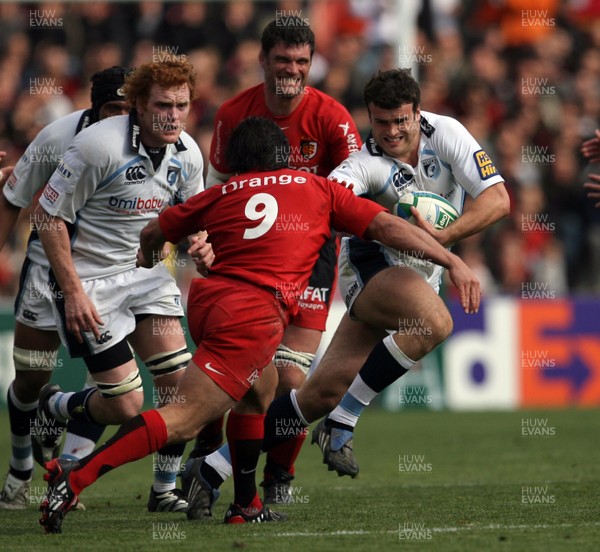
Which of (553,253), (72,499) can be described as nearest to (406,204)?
(72,499)

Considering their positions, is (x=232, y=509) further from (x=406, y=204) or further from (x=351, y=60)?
(x=351, y=60)

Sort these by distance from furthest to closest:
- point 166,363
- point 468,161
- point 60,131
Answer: point 60,131 < point 166,363 < point 468,161

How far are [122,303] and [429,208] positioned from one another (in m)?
1.96

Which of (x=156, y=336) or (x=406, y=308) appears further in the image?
(x=156, y=336)

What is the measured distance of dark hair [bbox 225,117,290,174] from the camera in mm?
6641

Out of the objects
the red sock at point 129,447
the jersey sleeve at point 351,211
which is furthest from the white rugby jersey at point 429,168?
the red sock at point 129,447

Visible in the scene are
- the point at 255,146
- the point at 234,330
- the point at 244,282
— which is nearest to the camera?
the point at 234,330

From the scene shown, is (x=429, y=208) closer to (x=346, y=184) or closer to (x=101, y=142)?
(x=346, y=184)

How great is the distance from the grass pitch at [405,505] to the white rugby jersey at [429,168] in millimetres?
1549

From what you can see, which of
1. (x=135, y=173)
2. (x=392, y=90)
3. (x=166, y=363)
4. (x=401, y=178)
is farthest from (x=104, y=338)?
(x=392, y=90)

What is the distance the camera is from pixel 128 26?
17.8m

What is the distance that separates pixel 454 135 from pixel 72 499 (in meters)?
3.17

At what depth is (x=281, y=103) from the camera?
8438mm

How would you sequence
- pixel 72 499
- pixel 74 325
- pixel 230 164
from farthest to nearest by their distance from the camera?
1. pixel 74 325
2. pixel 230 164
3. pixel 72 499
